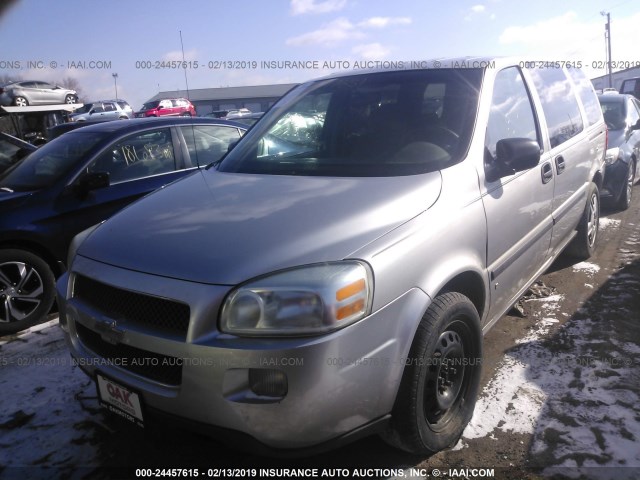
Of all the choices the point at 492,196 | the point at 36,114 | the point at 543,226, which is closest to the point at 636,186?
the point at 543,226

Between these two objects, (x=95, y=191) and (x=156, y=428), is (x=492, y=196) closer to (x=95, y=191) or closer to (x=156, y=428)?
(x=156, y=428)

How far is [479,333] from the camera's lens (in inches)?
96.3

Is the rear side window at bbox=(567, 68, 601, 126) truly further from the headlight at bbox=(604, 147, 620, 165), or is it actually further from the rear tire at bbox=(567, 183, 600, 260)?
the headlight at bbox=(604, 147, 620, 165)

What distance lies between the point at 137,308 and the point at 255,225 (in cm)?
57

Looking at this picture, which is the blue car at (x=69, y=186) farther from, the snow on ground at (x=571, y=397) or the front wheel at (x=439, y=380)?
the snow on ground at (x=571, y=397)

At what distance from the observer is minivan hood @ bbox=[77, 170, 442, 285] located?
1851 mm

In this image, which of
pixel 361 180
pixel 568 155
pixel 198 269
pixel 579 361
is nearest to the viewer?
pixel 198 269

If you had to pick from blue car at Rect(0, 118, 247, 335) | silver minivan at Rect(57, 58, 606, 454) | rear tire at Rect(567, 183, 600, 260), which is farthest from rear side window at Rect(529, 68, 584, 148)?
blue car at Rect(0, 118, 247, 335)

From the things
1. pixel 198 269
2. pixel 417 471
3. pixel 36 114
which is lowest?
pixel 417 471

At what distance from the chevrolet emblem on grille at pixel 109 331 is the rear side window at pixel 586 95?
14.1 ft

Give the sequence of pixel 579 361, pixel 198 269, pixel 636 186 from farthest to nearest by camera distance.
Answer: pixel 636 186 → pixel 579 361 → pixel 198 269

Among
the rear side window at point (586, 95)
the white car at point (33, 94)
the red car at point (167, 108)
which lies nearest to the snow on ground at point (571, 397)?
the rear side window at point (586, 95)

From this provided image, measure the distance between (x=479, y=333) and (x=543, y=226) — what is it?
125cm

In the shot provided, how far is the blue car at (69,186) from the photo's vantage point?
12.9 ft
